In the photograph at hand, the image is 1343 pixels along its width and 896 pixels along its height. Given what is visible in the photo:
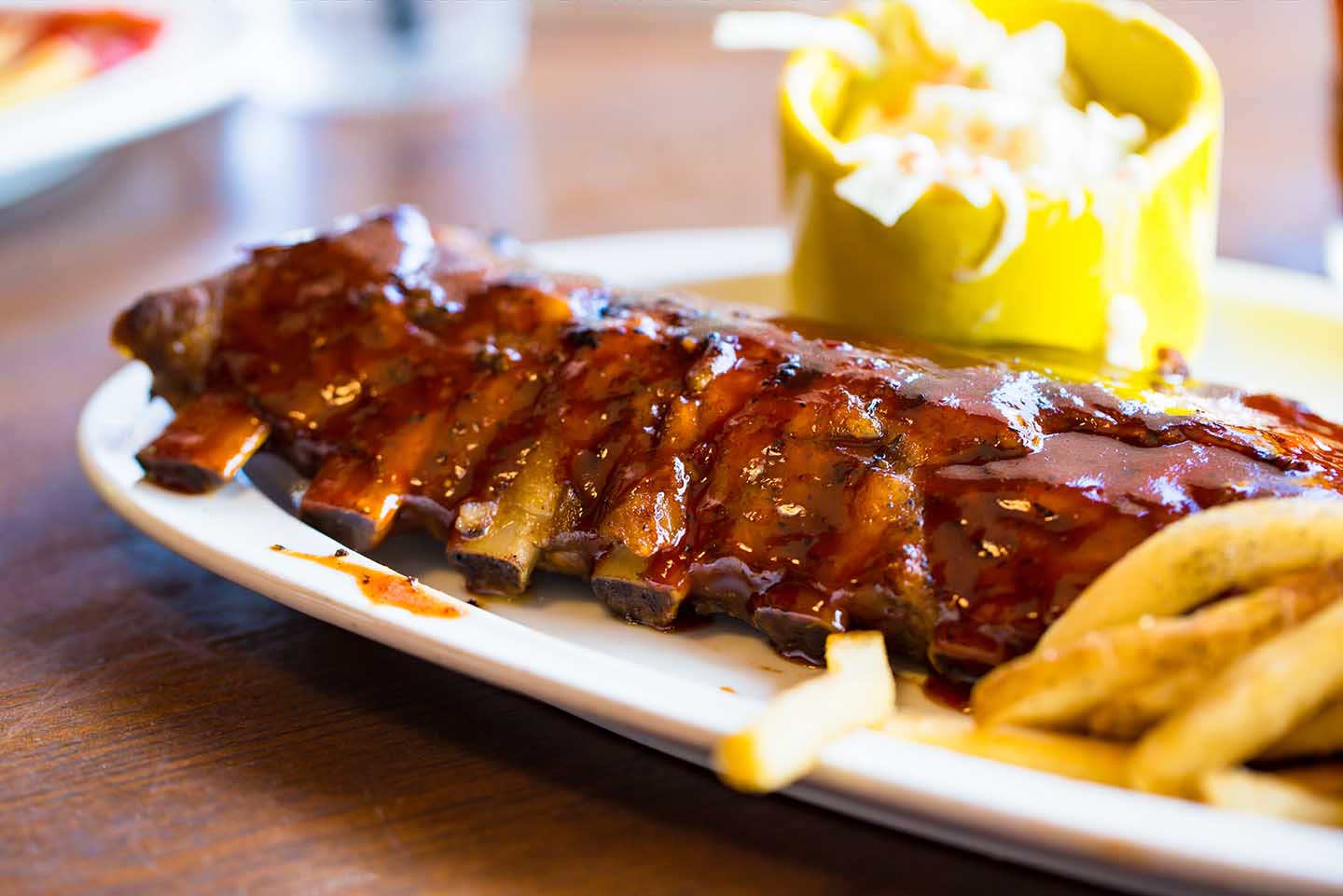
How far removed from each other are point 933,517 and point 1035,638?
0.77ft

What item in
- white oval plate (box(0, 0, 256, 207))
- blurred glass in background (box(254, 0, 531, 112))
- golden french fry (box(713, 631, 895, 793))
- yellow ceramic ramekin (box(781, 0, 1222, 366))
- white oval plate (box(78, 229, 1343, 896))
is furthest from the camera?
blurred glass in background (box(254, 0, 531, 112))

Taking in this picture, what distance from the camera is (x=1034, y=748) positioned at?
1673mm

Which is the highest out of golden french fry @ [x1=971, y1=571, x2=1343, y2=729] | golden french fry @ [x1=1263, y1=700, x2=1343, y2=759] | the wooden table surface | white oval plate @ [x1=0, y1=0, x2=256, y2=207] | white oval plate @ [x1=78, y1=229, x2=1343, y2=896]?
white oval plate @ [x1=0, y1=0, x2=256, y2=207]

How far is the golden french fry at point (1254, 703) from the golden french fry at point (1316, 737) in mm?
37

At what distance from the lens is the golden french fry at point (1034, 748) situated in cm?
165

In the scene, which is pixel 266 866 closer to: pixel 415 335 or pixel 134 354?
pixel 415 335

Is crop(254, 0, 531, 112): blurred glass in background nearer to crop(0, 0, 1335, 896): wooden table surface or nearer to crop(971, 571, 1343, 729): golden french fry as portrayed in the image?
crop(0, 0, 1335, 896): wooden table surface

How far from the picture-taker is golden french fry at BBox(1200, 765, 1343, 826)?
154cm

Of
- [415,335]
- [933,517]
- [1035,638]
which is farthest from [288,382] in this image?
[1035,638]

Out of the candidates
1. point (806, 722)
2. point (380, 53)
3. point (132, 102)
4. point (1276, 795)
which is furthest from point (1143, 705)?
point (380, 53)

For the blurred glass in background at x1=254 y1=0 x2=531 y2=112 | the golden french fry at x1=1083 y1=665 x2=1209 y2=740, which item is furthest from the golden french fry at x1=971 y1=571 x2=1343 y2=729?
the blurred glass in background at x1=254 y1=0 x2=531 y2=112

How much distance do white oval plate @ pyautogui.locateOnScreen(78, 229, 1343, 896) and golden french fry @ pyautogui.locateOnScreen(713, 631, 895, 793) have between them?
36 millimetres

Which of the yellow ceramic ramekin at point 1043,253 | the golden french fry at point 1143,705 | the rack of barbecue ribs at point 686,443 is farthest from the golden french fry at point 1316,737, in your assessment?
the yellow ceramic ramekin at point 1043,253

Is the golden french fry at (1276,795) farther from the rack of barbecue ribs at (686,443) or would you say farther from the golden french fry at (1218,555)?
the rack of barbecue ribs at (686,443)
